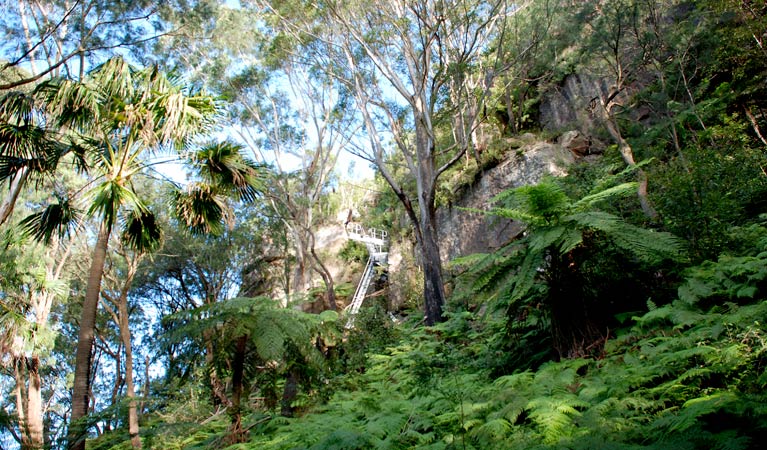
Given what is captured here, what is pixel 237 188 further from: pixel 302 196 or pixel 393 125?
pixel 302 196

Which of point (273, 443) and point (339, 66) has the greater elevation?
point (339, 66)

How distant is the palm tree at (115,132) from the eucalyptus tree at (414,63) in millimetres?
5297

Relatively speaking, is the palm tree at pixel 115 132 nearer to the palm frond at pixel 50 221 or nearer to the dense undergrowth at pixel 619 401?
the palm frond at pixel 50 221

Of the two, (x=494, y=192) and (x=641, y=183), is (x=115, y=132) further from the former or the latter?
(x=494, y=192)

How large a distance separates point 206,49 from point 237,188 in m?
12.3

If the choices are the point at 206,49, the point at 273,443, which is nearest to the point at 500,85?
the point at 206,49

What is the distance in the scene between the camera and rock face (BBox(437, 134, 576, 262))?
1339 cm

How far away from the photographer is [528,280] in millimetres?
4488

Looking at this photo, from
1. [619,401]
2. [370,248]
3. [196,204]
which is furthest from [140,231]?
[370,248]

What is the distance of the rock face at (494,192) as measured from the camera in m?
13.4

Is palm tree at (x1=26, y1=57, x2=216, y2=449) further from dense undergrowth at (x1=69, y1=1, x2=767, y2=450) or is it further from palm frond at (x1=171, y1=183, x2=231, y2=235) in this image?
dense undergrowth at (x1=69, y1=1, x2=767, y2=450)

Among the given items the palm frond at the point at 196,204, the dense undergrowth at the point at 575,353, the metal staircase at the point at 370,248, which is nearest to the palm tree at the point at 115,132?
the palm frond at the point at 196,204

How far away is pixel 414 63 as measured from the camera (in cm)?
1163

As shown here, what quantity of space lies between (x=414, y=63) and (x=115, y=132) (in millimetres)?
7072
